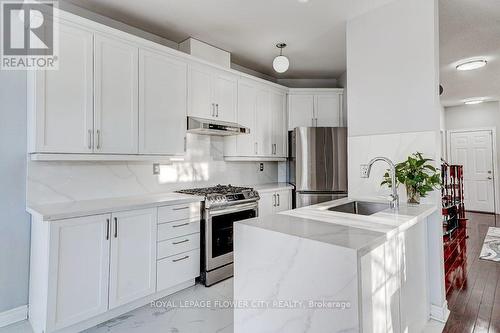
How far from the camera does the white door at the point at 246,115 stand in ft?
12.3

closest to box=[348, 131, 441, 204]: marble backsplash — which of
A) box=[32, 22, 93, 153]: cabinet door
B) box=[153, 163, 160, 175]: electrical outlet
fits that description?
box=[153, 163, 160, 175]: electrical outlet

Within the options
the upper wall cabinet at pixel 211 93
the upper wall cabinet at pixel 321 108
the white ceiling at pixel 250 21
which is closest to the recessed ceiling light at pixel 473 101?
the upper wall cabinet at pixel 321 108

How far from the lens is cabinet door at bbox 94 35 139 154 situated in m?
2.39

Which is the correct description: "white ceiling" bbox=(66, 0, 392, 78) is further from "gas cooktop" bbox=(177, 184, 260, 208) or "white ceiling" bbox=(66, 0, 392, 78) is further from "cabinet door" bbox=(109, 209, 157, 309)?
"cabinet door" bbox=(109, 209, 157, 309)

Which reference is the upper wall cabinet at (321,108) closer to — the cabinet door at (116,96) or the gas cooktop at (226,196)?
the gas cooktop at (226,196)

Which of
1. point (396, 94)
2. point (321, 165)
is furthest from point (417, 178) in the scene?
point (321, 165)

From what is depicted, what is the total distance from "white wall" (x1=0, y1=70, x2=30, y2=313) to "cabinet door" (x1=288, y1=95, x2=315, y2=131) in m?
3.31

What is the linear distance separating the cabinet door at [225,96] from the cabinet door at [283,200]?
1257 millimetres

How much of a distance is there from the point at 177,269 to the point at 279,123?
2646 mm

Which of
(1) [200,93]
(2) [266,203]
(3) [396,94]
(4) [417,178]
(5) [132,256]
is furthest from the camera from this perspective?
(2) [266,203]

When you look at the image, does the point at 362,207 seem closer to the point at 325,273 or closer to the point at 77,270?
the point at 325,273

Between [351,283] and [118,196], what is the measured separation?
7.90ft

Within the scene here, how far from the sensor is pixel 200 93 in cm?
323

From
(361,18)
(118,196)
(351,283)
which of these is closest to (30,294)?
(118,196)
